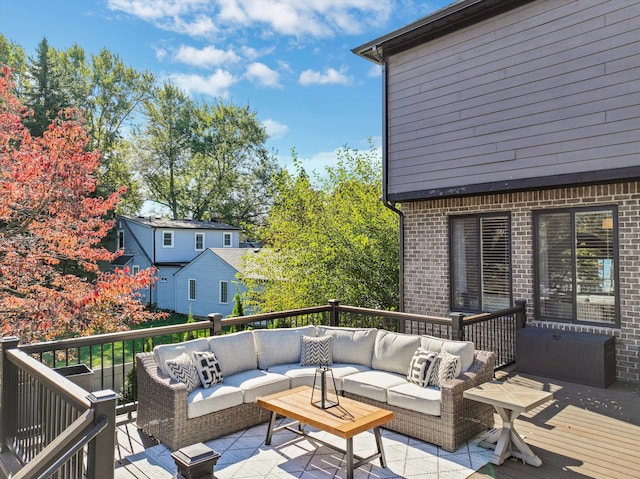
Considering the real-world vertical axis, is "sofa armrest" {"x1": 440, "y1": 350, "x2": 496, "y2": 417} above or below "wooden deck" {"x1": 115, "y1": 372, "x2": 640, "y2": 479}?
above

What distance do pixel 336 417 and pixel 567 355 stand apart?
3741 mm

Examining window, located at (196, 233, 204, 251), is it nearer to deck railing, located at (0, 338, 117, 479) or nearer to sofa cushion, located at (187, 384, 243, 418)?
sofa cushion, located at (187, 384, 243, 418)

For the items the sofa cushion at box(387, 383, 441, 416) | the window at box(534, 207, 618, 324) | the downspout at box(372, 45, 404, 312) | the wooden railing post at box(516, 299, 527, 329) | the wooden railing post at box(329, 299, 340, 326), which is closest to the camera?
the sofa cushion at box(387, 383, 441, 416)

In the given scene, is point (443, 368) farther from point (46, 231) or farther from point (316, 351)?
point (46, 231)

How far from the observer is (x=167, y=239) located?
76.9 feet

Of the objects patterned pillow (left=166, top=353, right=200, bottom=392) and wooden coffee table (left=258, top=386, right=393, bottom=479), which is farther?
patterned pillow (left=166, top=353, right=200, bottom=392)

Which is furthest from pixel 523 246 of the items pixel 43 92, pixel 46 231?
pixel 43 92

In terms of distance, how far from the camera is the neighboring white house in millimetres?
20141

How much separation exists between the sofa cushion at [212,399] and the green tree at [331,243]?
4521 millimetres

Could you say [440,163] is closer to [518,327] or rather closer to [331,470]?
[518,327]

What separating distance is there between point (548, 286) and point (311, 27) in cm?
1058

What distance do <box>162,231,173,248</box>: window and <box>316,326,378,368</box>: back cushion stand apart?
19.7 m

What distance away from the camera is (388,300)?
909cm

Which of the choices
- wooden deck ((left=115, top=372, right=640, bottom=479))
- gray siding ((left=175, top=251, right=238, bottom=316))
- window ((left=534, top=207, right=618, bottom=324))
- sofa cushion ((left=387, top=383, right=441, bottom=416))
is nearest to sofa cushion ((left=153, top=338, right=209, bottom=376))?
wooden deck ((left=115, top=372, right=640, bottom=479))
